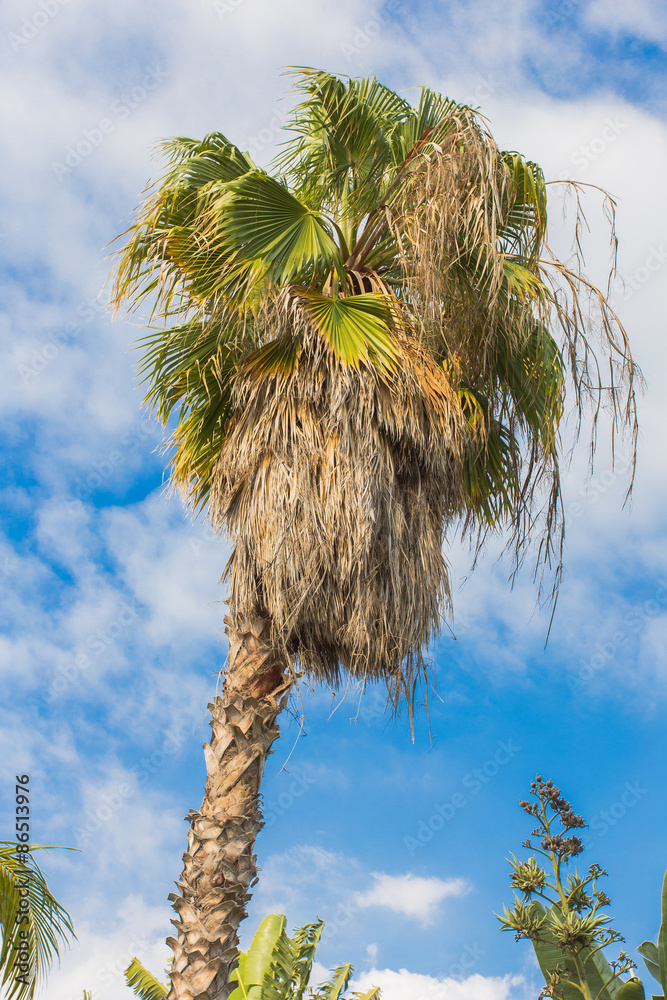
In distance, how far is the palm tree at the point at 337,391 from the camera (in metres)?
6.25

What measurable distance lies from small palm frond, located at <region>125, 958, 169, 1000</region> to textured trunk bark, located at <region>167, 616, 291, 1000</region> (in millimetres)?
2222

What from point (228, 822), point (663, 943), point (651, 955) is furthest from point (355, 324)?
point (651, 955)

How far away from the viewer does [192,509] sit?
307 inches

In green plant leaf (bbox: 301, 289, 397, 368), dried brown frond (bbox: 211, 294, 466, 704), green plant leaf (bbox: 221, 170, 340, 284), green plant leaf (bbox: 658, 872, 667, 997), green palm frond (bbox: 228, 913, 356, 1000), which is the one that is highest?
green plant leaf (bbox: 221, 170, 340, 284)

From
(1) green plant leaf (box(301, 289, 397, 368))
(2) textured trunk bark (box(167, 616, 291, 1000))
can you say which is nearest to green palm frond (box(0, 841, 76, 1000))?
(2) textured trunk bark (box(167, 616, 291, 1000))

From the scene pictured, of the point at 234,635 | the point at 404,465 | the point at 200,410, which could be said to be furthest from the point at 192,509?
the point at 404,465

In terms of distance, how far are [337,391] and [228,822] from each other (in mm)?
3193

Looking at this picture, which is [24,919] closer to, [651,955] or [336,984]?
[336,984]

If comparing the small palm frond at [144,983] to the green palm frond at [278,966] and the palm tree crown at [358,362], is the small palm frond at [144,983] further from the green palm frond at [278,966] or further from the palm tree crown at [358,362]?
the palm tree crown at [358,362]

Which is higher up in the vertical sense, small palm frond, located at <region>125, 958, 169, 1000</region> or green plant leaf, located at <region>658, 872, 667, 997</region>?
green plant leaf, located at <region>658, 872, 667, 997</region>

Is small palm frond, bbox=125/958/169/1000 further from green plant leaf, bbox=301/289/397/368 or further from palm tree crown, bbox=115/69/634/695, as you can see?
green plant leaf, bbox=301/289/397/368

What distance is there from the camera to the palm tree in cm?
625

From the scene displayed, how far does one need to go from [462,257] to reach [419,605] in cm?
278

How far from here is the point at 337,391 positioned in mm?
6402
